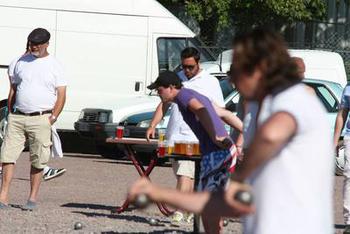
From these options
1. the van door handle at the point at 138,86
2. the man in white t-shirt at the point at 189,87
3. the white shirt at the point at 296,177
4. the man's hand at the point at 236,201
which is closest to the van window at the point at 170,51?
the van door handle at the point at 138,86

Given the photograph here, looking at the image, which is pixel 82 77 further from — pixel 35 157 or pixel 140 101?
pixel 35 157

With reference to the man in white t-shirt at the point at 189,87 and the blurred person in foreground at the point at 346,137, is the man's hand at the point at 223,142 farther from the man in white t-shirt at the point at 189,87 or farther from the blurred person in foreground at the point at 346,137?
the blurred person in foreground at the point at 346,137

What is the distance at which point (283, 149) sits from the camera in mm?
4336

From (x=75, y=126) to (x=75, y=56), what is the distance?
169cm

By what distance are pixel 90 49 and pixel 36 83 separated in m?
8.81

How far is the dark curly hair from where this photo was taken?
426cm

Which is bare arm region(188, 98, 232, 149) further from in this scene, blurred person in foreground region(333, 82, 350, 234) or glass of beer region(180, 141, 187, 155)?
blurred person in foreground region(333, 82, 350, 234)

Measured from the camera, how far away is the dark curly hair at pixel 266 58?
426 cm

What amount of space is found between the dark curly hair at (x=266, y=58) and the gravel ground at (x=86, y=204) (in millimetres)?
5106

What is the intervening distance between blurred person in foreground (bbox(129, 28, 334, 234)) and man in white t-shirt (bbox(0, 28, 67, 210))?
7.20 m

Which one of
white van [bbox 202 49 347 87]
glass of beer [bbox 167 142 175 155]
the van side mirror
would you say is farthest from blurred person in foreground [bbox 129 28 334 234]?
white van [bbox 202 49 347 87]

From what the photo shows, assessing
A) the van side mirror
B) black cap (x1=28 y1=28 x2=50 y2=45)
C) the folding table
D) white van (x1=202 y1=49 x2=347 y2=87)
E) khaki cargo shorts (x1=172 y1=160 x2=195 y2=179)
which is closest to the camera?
khaki cargo shorts (x1=172 y1=160 x2=195 y2=179)

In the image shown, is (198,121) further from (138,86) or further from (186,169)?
(138,86)

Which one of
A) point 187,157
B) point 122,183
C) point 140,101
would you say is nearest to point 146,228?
point 187,157
